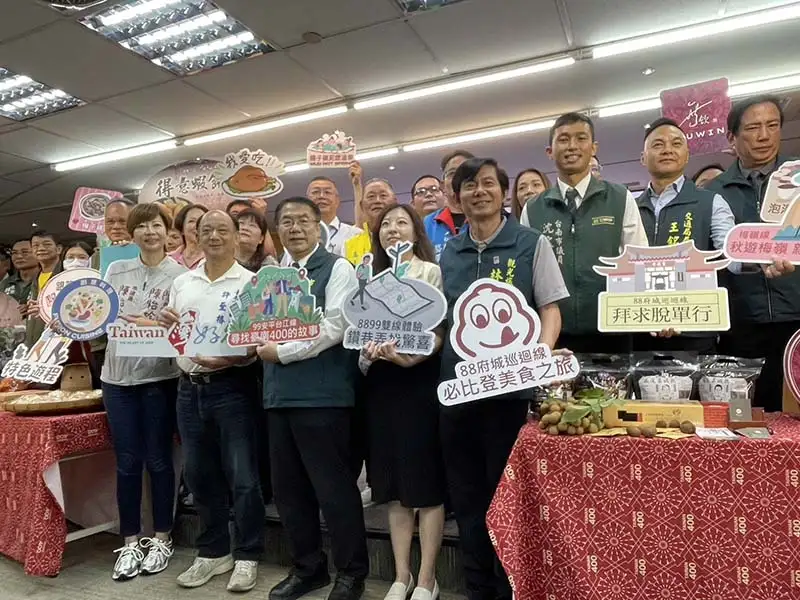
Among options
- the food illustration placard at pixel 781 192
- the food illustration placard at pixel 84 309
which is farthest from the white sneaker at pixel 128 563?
the food illustration placard at pixel 781 192

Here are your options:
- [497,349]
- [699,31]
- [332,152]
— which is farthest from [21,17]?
[699,31]

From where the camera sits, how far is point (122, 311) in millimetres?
2441

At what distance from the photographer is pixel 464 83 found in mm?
4996

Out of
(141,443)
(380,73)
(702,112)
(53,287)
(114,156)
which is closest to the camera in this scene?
(141,443)

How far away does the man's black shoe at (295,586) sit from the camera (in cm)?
207

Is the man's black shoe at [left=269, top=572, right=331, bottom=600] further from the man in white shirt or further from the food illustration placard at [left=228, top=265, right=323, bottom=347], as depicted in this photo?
the food illustration placard at [left=228, top=265, right=323, bottom=347]

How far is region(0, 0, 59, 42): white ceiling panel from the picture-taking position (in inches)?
152

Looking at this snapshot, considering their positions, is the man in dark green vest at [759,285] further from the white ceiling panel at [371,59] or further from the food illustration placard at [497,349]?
the white ceiling panel at [371,59]

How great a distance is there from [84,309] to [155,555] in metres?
1.08

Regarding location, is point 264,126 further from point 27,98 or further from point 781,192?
point 781,192

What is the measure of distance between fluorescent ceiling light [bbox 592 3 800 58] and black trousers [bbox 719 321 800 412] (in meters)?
3.07

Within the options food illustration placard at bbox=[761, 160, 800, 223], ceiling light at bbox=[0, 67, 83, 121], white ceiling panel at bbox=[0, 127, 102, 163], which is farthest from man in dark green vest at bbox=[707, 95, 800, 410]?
white ceiling panel at bbox=[0, 127, 102, 163]

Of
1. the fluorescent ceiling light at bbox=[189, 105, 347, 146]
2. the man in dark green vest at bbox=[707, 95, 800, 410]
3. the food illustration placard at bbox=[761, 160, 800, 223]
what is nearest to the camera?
the food illustration placard at bbox=[761, 160, 800, 223]

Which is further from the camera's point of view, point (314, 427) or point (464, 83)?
point (464, 83)
